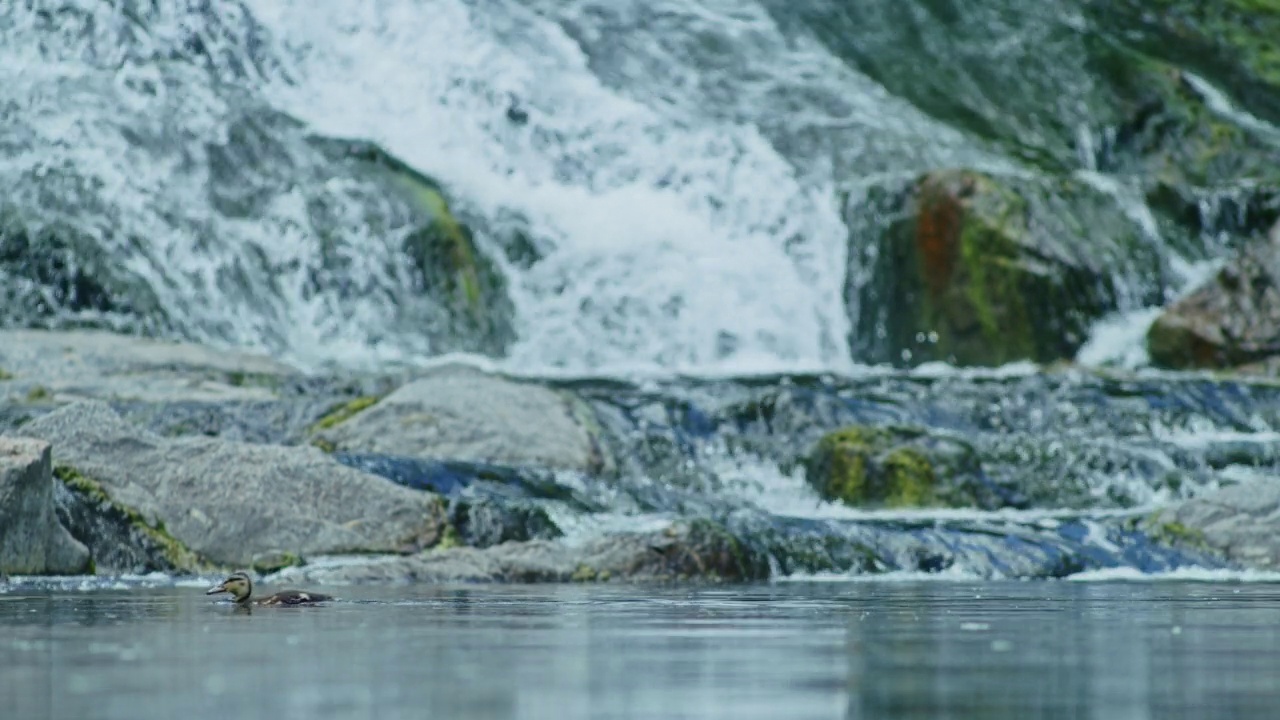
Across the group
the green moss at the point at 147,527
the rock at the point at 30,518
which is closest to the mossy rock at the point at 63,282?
the green moss at the point at 147,527

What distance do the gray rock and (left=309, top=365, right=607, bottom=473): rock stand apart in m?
4.45

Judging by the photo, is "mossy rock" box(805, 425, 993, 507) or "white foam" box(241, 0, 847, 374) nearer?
"mossy rock" box(805, 425, 993, 507)

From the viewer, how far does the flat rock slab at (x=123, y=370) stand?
18.0 meters

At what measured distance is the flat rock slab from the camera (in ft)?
59.2

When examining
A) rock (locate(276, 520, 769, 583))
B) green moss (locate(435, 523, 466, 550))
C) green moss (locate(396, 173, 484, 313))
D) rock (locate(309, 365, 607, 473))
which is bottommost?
rock (locate(276, 520, 769, 583))

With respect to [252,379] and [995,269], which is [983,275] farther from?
[252,379]

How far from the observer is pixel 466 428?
53.8ft

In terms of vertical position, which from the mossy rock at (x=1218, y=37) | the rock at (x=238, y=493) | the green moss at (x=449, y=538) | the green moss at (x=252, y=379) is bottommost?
the green moss at (x=449, y=538)

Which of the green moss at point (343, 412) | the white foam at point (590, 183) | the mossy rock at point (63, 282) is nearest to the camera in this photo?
the green moss at point (343, 412)

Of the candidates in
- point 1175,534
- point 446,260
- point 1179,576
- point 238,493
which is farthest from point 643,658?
point 446,260

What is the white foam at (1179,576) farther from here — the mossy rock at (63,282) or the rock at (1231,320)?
the mossy rock at (63,282)

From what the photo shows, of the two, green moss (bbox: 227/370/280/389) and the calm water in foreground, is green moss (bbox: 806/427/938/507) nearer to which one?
green moss (bbox: 227/370/280/389)

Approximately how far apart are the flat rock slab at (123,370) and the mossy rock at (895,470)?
4706mm

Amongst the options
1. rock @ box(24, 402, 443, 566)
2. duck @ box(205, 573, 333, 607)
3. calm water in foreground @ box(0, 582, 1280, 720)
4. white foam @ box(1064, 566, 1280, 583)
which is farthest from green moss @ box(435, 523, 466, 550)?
duck @ box(205, 573, 333, 607)
